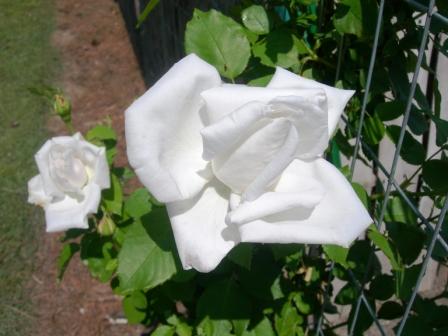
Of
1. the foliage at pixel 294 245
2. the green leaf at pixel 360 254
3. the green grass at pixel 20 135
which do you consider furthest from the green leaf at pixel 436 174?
the green grass at pixel 20 135

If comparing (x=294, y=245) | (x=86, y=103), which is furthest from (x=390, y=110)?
(x=86, y=103)

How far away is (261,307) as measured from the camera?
1138 mm

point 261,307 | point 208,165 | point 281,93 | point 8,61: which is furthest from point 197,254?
point 8,61

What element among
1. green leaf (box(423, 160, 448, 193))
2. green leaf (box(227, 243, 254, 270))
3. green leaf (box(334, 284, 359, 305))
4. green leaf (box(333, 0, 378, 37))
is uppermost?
green leaf (box(333, 0, 378, 37))

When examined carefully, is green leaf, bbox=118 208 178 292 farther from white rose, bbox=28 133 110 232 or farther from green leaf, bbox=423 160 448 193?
green leaf, bbox=423 160 448 193

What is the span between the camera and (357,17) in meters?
0.80

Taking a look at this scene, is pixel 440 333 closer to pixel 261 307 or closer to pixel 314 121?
pixel 261 307

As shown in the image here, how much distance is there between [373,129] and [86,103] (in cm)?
280

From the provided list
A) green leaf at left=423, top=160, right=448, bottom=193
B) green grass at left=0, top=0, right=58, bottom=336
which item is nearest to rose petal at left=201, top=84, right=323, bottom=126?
green leaf at left=423, top=160, right=448, bottom=193

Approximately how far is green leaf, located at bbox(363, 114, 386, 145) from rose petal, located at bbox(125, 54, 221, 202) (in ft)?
1.23

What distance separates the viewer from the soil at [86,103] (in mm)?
2158

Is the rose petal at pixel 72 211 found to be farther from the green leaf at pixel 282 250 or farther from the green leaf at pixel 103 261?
the green leaf at pixel 282 250

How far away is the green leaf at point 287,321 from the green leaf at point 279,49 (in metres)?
0.58

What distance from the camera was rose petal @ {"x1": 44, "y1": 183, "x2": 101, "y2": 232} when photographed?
997mm
